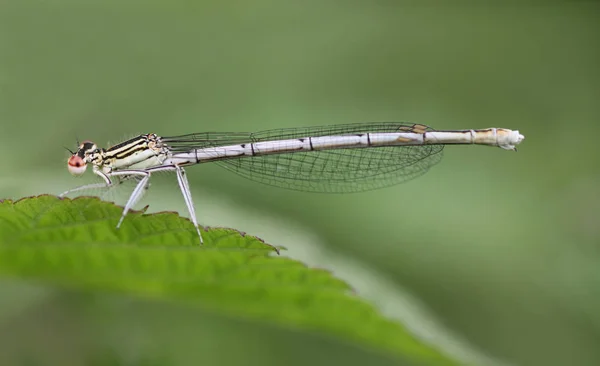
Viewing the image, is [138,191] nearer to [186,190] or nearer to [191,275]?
[186,190]

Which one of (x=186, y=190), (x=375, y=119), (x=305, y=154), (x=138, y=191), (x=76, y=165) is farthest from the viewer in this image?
(x=375, y=119)

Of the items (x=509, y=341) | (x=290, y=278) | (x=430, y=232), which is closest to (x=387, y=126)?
(x=430, y=232)

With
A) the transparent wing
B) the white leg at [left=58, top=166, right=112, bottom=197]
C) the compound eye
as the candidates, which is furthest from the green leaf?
the transparent wing

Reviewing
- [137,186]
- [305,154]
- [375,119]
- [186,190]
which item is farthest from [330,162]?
[375,119]

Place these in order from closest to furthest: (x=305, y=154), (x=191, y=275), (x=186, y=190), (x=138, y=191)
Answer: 1. (x=191, y=275)
2. (x=138, y=191)
3. (x=186, y=190)
4. (x=305, y=154)

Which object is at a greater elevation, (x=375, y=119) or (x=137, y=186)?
(x=375, y=119)

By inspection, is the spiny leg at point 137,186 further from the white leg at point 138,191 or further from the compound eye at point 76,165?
the compound eye at point 76,165

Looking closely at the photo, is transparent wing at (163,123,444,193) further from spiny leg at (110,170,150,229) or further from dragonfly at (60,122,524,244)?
spiny leg at (110,170,150,229)

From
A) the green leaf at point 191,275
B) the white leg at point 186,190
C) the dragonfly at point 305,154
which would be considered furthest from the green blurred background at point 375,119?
the green leaf at point 191,275
